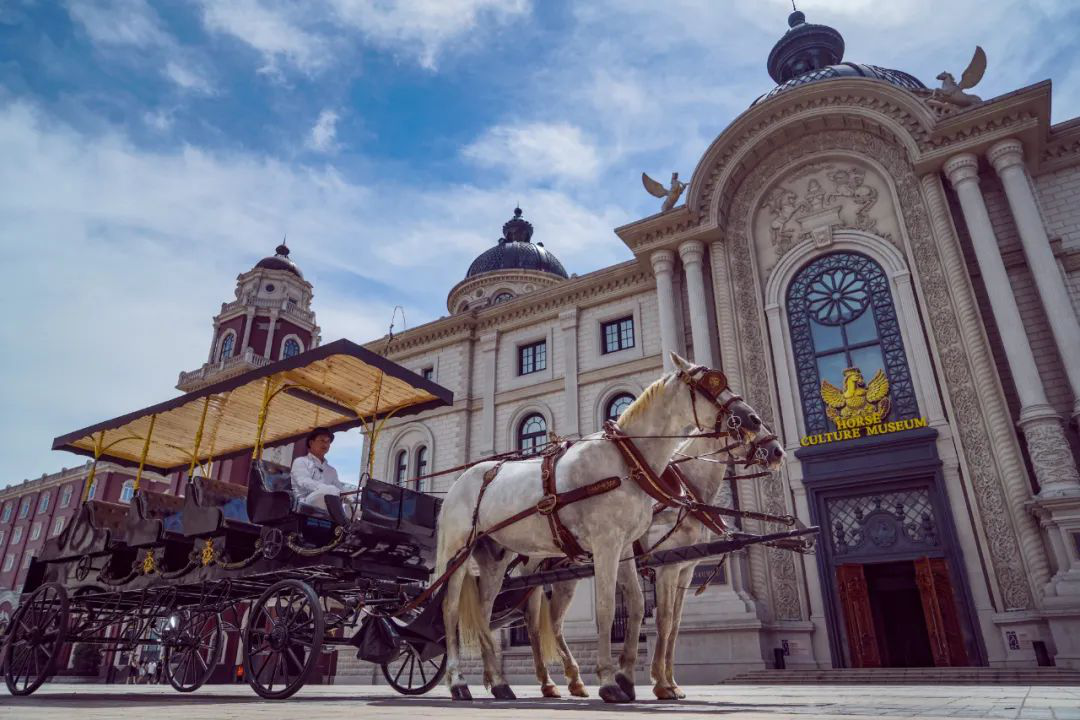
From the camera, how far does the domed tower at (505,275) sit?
31.8 meters

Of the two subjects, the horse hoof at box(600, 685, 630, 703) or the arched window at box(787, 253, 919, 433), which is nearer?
the horse hoof at box(600, 685, 630, 703)

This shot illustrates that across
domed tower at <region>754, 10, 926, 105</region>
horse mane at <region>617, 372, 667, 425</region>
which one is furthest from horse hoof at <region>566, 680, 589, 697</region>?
domed tower at <region>754, 10, 926, 105</region>

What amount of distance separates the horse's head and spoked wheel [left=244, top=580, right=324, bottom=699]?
368 cm

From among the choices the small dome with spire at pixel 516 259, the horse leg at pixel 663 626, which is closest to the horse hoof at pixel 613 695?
the horse leg at pixel 663 626

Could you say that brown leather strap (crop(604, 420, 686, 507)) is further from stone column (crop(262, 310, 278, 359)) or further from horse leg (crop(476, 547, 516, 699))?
stone column (crop(262, 310, 278, 359))

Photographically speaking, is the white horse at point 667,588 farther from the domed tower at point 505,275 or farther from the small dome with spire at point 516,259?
the small dome with spire at point 516,259

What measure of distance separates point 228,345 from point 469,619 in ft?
102

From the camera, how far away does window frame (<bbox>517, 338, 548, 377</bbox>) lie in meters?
21.5

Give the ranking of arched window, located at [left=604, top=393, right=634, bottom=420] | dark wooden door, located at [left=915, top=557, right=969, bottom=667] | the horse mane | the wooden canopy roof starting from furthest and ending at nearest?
arched window, located at [left=604, top=393, right=634, bottom=420] → dark wooden door, located at [left=915, top=557, right=969, bottom=667] → the wooden canopy roof → the horse mane

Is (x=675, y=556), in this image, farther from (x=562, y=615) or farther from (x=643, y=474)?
(x=562, y=615)

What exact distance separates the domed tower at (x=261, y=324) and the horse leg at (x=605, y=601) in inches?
1116

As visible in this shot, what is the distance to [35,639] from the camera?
7781 millimetres

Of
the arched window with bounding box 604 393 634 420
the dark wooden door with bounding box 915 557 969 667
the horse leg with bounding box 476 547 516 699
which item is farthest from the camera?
the arched window with bounding box 604 393 634 420

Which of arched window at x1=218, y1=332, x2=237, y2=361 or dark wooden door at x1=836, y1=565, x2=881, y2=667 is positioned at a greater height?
arched window at x1=218, y1=332, x2=237, y2=361
